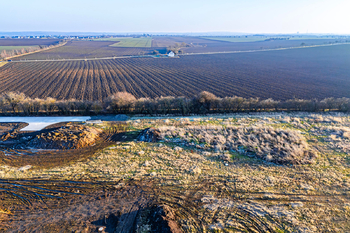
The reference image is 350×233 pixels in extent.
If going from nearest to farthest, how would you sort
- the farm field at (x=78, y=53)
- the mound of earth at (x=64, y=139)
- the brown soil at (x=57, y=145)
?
the brown soil at (x=57, y=145)
the mound of earth at (x=64, y=139)
the farm field at (x=78, y=53)

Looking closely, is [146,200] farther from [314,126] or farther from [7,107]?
[7,107]

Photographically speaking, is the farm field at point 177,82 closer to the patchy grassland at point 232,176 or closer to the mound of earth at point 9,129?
the mound of earth at point 9,129

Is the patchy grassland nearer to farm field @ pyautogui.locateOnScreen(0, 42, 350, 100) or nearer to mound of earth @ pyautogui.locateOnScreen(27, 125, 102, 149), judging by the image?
mound of earth @ pyautogui.locateOnScreen(27, 125, 102, 149)

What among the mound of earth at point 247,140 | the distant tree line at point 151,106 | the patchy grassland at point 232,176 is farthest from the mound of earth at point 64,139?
the distant tree line at point 151,106

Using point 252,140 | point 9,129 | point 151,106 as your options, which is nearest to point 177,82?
point 151,106

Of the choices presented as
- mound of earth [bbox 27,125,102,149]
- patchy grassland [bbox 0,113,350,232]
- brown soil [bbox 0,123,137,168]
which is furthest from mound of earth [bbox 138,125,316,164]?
mound of earth [bbox 27,125,102,149]

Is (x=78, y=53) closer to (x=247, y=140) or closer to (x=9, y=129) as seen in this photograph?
(x=9, y=129)
